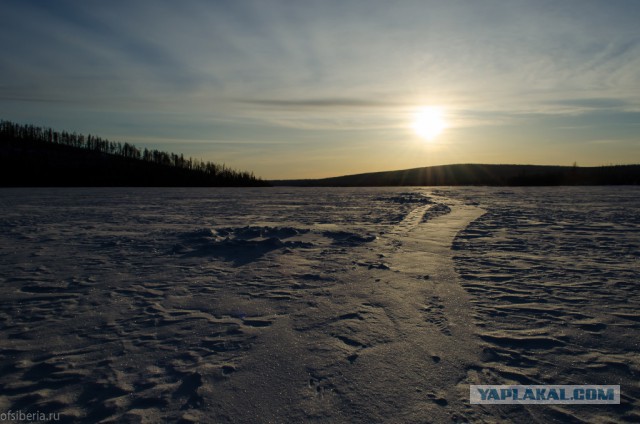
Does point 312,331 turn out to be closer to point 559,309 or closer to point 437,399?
point 437,399

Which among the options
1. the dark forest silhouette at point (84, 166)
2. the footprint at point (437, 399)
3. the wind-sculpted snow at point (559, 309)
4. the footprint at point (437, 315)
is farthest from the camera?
the dark forest silhouette at point (84, 166)

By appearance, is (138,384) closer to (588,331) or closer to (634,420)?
(634,420)

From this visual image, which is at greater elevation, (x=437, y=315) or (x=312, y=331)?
(x=437, y=315)

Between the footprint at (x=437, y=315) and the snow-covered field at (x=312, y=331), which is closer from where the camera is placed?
the snow-covered field at (x=312, y=331)

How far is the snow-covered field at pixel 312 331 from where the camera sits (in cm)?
261

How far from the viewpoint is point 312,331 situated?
3.86 m

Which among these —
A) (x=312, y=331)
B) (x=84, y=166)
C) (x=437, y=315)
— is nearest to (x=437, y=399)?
(x=312, y=331)

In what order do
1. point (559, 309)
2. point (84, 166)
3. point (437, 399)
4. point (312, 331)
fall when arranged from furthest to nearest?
point (84, 166)
point (559, 309)
point (312, 331)
point (437, 399)

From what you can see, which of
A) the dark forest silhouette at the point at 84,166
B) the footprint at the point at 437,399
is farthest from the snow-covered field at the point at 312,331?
the dark forest silhouette at the point at 84,166

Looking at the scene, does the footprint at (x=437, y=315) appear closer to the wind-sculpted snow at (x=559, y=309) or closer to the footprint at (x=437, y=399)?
the wind-sculpted snow at (x=559, y=309)

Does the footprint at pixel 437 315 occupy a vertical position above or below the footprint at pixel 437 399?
above

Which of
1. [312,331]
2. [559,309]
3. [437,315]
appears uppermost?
[559,309]

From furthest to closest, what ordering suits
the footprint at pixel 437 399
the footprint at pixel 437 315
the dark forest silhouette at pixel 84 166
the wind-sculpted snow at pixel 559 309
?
the dark forest silhouette at pixel 84 166 → the footprint at pixel 437 315 → the wind-sculpted snow at pixel 559 309 → the footprint at pixel 437 399

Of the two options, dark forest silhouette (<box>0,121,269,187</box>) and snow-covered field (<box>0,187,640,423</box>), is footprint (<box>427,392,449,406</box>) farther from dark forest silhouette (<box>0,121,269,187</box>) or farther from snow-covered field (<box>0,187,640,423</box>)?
dark forest silhouette (<box>0,121,269,187</box>)
